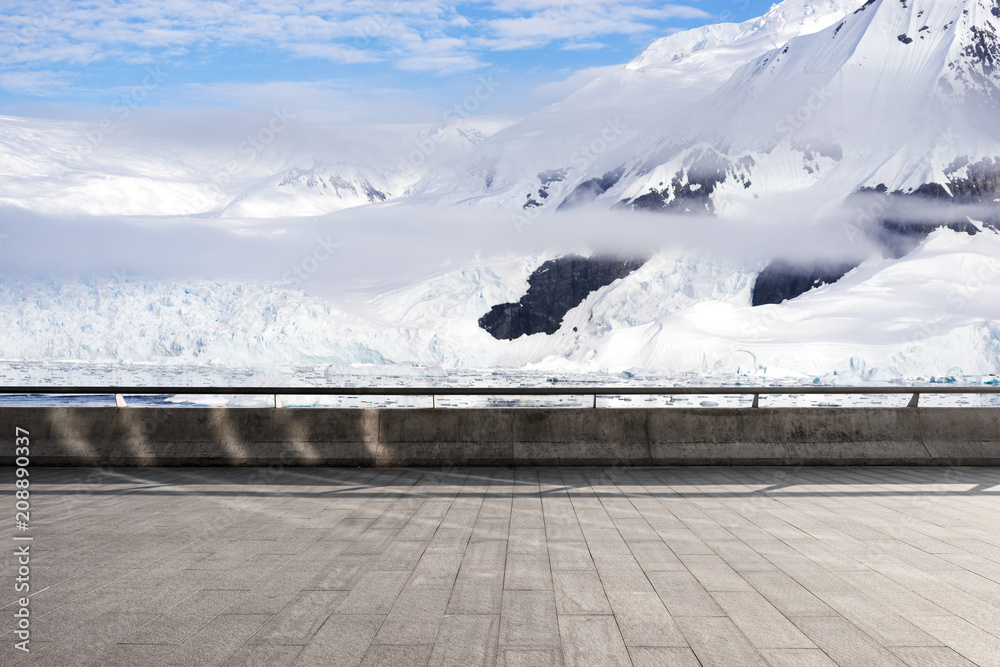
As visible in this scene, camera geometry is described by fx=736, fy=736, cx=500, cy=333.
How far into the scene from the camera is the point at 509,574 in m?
5.95

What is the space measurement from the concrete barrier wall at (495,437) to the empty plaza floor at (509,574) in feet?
5.24

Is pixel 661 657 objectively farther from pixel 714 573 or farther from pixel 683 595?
pixel 714 573

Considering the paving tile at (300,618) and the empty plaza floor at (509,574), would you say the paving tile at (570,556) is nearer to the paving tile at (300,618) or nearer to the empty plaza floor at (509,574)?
the empty plaza floor at (509,574)

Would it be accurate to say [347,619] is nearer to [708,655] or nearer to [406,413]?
[708,655]

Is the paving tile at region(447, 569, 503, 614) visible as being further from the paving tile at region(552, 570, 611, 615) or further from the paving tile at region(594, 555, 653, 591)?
the paving tile at region(594, 555, 653, 591)

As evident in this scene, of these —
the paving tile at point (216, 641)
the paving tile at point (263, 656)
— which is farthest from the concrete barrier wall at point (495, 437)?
the paving tile at point (263, 656)

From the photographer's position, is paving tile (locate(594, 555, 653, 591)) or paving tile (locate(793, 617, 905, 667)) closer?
paving tile (locate(793, 617, 905, 667))

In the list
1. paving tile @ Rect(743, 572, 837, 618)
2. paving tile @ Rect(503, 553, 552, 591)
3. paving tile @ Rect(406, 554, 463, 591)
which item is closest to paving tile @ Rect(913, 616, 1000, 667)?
paving tile @ Rect(743, 572, 837, 618)

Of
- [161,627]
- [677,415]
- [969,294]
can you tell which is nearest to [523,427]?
[677,415]

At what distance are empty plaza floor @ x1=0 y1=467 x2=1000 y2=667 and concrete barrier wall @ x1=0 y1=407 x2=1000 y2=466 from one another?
160 cm

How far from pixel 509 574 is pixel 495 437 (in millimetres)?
6097

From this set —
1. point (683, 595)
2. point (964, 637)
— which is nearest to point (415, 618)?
point (683, 595)

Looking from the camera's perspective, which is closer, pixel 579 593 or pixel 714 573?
pixel 579 593

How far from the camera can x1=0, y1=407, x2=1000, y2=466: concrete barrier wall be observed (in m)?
11.8
